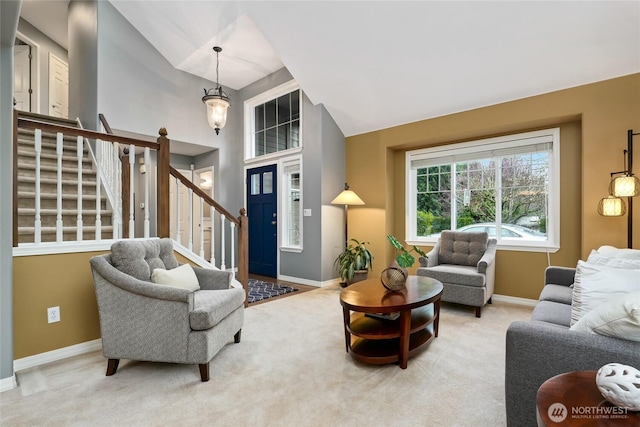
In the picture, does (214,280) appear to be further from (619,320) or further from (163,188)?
(619,320)

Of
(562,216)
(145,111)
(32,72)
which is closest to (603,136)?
(562,216)

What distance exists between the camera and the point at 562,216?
364 cm

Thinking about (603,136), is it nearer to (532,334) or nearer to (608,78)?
(608,78)

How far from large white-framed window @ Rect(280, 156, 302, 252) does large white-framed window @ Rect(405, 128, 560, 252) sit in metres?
1.84

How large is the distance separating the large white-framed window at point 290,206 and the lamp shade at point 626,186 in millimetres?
3931

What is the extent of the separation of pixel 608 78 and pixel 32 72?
8.64 m

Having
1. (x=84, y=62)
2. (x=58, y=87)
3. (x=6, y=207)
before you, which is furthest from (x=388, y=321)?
(x=58, y=87)

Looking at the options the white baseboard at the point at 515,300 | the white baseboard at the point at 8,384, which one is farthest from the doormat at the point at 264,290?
the white baseboard at the point at 515,300

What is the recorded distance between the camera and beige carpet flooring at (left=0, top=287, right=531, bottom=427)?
66.2 inches

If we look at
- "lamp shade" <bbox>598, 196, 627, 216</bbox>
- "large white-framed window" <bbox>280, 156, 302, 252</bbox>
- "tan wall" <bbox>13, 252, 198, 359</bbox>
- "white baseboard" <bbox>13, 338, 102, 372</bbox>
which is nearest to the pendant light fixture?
"large white-framed window" <bbox>280, 156, 302, 252</bbox>

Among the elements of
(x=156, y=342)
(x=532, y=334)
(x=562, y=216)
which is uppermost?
(x=562, y=216)

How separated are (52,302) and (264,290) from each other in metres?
2.53

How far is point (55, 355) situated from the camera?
2.39 m

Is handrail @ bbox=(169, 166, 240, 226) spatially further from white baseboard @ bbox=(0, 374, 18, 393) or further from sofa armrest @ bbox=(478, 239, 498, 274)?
sofa armrest @ bbox=(478, 239, 498, 274)
